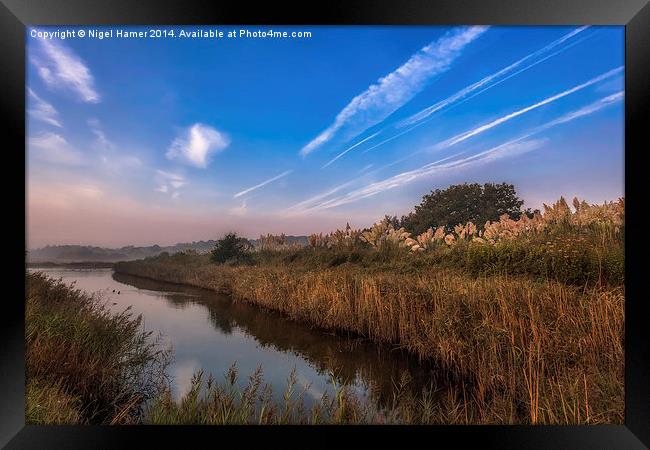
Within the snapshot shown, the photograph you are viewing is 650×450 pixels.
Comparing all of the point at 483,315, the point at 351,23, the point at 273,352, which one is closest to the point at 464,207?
the point at 483,315

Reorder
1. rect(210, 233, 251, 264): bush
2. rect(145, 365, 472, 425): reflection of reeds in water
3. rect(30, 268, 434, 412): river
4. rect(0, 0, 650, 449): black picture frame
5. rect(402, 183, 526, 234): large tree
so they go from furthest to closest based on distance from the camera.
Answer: rect(210, 233, 251, 264): bush, rect(402, 183, 526, 234): large tree, rect(30, 268, 434, 412): river, rect(145, 365, 472, 425): reflection of reeds in water, rect(0, 0, 650, 449): black picture frame

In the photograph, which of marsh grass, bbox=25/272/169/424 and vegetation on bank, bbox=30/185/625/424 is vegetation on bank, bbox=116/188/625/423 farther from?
marsh grass, bbox=25/272/169/424

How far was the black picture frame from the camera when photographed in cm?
216

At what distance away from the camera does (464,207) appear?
9.02m

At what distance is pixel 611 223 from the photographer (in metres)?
5.58

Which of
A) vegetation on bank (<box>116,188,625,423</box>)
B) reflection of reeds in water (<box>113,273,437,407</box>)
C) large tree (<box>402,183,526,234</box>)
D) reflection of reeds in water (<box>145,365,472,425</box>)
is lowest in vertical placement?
reflection of reeds in water (<box>113,273,437,407</box>)

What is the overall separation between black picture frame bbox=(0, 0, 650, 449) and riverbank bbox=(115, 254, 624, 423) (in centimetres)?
24

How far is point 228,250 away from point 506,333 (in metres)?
11.3

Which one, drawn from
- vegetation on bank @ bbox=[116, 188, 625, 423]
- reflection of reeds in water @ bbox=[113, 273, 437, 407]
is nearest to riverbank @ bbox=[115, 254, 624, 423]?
vegetation on bank @ bbox=[116, 188, 625, 423]

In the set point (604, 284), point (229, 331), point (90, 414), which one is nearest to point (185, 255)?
point (229, 331)

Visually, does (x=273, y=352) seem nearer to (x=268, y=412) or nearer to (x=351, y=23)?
(x=268, y=412)

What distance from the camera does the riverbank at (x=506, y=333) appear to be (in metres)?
2.52

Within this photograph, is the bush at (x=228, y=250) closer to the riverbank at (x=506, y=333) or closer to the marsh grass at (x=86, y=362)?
the riverbank at (x=506, y=333)

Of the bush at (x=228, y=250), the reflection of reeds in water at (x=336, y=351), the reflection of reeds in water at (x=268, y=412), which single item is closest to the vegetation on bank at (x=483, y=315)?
the reflection of reeds in water at (x=268, y=412)
